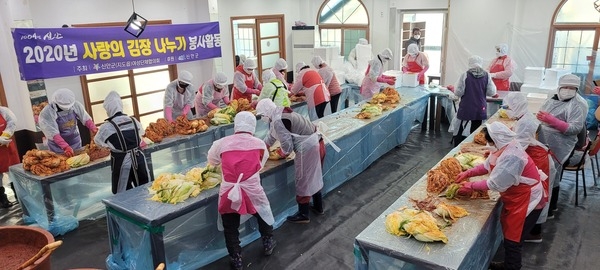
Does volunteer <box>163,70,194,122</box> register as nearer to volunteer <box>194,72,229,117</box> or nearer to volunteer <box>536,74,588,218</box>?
volunteer <box>194,72,229,117</box>

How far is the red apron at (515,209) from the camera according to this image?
2.93 meters

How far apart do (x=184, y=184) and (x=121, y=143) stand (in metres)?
0.89

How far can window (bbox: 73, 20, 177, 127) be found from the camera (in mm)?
6656

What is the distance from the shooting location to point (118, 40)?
6.20m

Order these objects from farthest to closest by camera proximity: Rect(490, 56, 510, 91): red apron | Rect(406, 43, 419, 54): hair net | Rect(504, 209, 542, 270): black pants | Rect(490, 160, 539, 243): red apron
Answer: Rect(406, 43, 419, 54): hair net
Rect(490, 56, 510, 91): red apron
Rect(504, 209, 542, 270): black pants
Rect(490, 160, 539, 243): red apron

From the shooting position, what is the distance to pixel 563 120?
13.2 feet

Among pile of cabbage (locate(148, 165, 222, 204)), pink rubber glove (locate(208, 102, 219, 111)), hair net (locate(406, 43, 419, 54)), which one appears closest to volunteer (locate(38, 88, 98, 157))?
pile of cabbage (locate(148, 165, 222, 204))

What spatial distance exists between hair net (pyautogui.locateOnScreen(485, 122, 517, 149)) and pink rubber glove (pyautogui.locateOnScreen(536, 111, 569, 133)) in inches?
51.3

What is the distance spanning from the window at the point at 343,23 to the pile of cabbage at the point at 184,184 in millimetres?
7044

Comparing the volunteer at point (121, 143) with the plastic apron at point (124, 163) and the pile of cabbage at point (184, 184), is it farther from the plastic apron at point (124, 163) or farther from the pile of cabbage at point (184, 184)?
the pile of cabbage at point (184, 184)

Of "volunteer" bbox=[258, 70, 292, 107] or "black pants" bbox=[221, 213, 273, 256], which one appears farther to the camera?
"volunteer" bbox=[258, 70, 292, 107]

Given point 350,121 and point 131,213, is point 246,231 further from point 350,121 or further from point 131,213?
point 350,121

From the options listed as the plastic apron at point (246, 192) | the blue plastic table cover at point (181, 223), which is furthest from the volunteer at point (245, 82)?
the plastic apron at point (246, 192)

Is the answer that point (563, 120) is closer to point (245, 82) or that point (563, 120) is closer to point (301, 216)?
point (301, 216)
